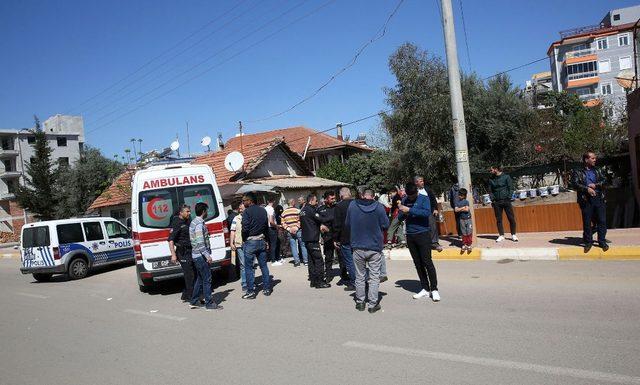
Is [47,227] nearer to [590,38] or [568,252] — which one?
[568,252]

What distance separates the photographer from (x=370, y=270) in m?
7.00

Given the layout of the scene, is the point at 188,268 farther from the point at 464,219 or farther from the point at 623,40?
the point at 623,40

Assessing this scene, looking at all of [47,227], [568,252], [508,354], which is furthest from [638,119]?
[47,227]

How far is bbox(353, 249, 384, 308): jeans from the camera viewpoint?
22.8ft

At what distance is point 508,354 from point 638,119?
437 inches

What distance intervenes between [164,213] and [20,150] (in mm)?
71620

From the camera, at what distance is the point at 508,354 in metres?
4.75

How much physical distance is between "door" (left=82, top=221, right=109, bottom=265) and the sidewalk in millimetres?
9374

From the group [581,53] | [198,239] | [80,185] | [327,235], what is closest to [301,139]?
[80,185]

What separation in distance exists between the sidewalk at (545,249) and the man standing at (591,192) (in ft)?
1.12

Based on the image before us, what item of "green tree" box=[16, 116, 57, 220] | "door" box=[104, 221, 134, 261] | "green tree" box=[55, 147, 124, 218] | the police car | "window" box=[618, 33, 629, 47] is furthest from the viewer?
"window" box=[618, 33, 629, 47]

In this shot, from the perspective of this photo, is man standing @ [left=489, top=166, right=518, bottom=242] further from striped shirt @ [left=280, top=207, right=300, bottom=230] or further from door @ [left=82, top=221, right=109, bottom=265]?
door @ [left=82, top=221, right=109, bottom=265]

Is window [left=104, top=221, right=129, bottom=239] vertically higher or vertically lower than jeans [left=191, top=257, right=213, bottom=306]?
higher

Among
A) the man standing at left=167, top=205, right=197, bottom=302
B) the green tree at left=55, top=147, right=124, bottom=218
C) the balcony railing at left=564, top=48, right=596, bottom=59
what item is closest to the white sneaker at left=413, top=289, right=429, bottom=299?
the man standing at left=167, top=205, right=197, bottom=302
